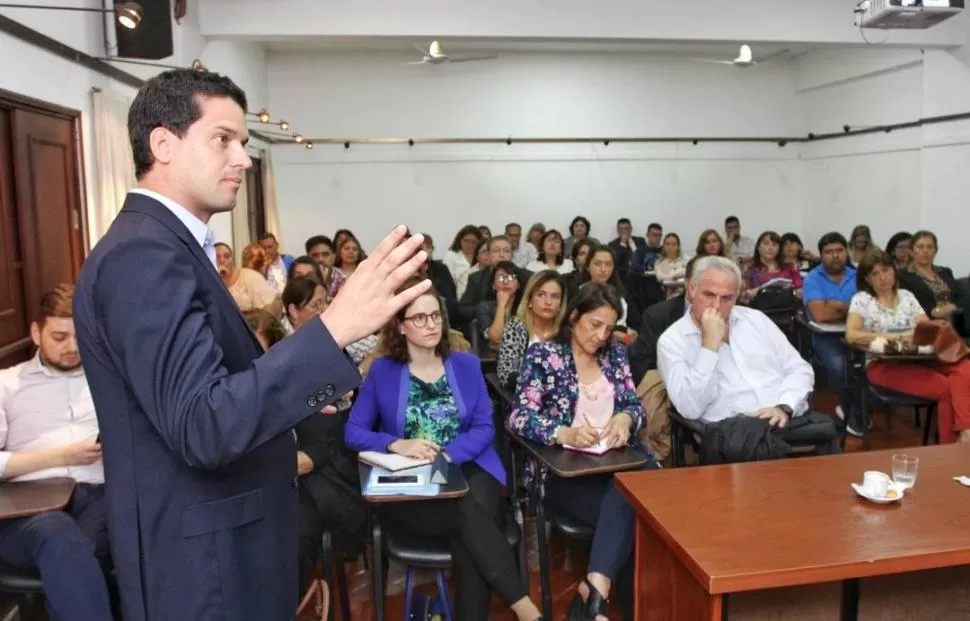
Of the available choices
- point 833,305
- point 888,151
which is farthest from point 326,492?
point 888,151

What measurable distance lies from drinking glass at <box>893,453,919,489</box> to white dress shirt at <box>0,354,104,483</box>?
2374mm

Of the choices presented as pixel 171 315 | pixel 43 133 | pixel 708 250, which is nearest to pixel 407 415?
pixel 171 315

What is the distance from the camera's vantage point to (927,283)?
17.6 feet

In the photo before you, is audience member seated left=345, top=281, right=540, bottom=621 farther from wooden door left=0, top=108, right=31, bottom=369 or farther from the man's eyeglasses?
wooden door left=0, top=108, right=31, bottom=369

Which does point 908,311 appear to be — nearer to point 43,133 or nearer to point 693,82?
point 43,133

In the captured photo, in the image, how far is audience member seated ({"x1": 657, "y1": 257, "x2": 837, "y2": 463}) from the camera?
2.84m

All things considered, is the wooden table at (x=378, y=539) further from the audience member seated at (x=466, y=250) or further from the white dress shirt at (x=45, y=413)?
the audience member seated at (x=466, y=250)

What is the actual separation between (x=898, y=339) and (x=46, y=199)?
436cm

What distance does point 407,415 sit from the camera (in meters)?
2.71

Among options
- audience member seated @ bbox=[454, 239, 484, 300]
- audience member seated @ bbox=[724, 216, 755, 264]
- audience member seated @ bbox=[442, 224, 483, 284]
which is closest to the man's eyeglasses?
audience member seated @ bbox=[454, 239, 484, 300]

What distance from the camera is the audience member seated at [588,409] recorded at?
8.03ft

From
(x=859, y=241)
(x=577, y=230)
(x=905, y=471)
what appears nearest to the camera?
(x=905, y=471)

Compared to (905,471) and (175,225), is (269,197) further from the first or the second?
(175,225)

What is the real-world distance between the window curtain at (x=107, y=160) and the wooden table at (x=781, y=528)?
3246mm
